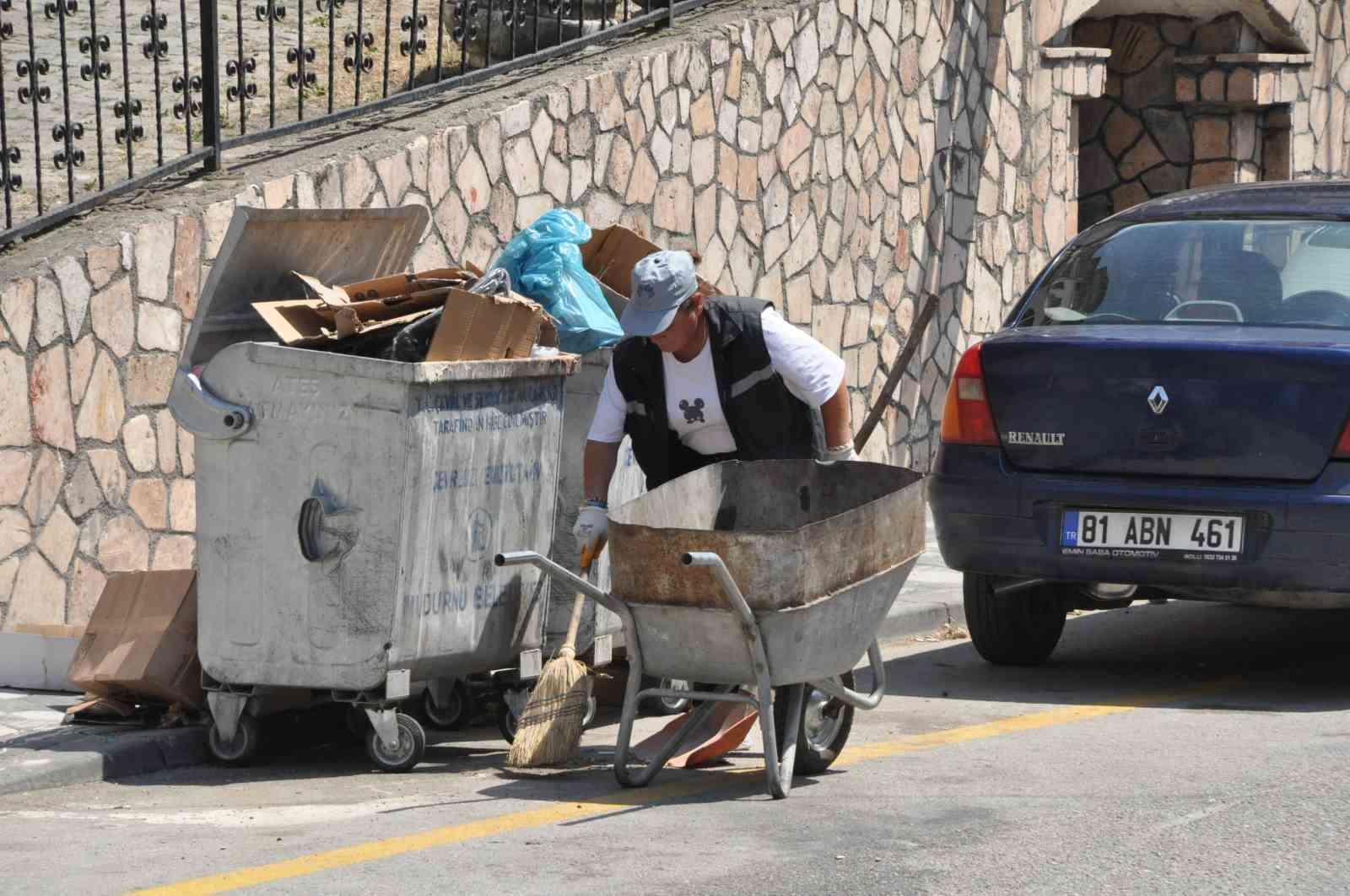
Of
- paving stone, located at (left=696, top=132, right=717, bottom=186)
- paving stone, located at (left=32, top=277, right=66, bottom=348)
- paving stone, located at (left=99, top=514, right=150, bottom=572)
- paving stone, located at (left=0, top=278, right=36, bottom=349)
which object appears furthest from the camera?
paving stone, located at (left=696, top=132, right=717, bottom=186)

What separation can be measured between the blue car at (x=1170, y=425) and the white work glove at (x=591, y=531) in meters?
1.61

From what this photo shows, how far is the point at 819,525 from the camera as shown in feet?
20.0

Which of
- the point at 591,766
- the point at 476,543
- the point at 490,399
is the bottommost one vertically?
the point at 591,766

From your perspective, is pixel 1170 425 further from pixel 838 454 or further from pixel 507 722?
pixel 507 722

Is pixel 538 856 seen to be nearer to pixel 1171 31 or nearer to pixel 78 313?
pixel 78 313

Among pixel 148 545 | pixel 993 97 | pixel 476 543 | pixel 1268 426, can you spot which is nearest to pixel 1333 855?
pixel 1268 426

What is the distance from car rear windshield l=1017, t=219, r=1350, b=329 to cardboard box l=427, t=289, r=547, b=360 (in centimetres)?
208

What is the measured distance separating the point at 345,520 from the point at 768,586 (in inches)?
53.3

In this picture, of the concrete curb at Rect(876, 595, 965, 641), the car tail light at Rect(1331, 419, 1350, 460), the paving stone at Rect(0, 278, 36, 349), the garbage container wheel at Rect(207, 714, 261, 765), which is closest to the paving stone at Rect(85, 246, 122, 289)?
the paving stone at Rect(0, 278, 36, 349)

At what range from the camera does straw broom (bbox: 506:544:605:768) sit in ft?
21.8

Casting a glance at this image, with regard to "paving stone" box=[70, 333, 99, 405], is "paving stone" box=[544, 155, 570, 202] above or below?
above

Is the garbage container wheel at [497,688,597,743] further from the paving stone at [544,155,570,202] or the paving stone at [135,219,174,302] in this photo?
the paving stone at [544,155,570,202]

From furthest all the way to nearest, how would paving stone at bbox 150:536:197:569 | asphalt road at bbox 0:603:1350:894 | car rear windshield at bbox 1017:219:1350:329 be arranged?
paving stone at bbox 150:536:197:569 < car rear windshield at bbox 1017:219:1350:329 < asphalt road at bbox 0:603:1350:894

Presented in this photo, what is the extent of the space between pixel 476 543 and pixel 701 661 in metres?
1.00
